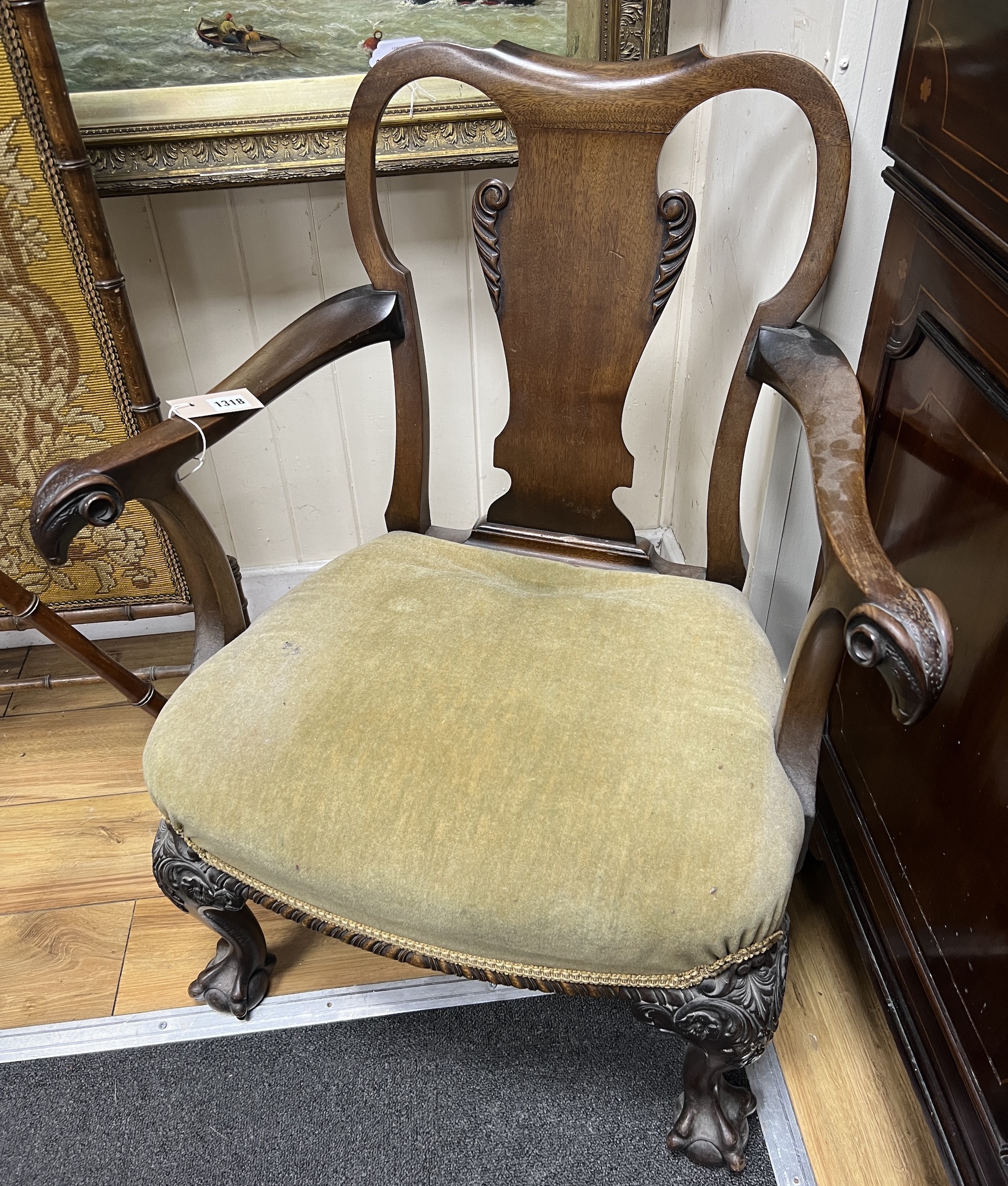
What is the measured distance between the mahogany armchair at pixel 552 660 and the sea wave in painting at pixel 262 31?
27 centimetres

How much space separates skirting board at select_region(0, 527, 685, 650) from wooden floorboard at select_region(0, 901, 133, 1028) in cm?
53

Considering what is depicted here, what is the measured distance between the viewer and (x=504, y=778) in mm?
796

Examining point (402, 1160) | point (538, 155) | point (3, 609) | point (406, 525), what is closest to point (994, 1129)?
point (402, 1160)

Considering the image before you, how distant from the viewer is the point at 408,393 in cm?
111

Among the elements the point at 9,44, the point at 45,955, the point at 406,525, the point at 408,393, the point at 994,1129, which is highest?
the point at 9,44

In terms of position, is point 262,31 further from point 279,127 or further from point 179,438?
point 179,438

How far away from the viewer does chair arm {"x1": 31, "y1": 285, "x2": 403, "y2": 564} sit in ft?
2.66

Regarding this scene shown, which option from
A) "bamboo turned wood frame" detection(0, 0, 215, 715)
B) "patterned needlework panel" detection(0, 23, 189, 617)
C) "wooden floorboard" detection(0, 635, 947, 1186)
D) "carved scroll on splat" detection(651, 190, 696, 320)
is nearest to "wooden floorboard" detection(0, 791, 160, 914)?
"wooden floorboard" detection(0, 635, 947, 1186)

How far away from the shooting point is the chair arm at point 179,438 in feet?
2.66

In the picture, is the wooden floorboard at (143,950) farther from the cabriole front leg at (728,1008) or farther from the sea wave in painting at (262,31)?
the sea wave in painting at (262,31)

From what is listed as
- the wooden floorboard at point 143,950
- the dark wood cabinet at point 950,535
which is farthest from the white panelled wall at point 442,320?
the wooden floorboard at point 143,950

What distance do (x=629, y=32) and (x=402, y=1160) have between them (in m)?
1.36

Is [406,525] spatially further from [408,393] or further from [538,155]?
[538,155]

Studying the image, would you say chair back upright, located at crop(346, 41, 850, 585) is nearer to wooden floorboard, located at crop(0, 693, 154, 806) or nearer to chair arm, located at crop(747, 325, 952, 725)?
chair arm, located at crop(747, 325, 952, 725)
